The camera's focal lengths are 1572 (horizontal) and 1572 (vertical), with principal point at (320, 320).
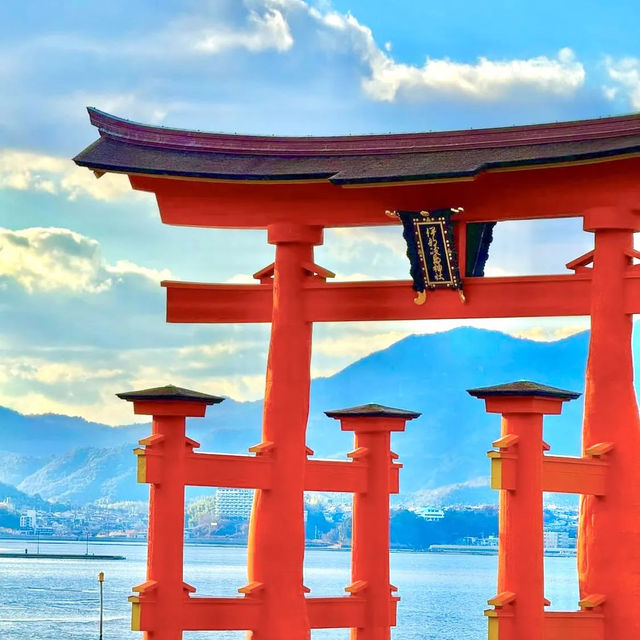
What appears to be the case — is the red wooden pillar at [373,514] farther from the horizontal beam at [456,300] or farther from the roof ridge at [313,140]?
the roof ridge at [313,140]

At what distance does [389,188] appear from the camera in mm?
18188

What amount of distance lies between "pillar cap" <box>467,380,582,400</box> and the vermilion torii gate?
1.08 meters

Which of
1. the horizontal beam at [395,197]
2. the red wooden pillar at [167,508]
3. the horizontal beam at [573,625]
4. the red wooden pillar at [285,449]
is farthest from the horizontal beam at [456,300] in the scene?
the horizontal beam at [573,625]

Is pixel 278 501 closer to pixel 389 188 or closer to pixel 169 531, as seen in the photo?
pixel 169 531

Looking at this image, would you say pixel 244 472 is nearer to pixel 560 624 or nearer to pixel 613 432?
pixel 560 624

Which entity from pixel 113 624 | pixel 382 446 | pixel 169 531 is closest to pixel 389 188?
pixel 382 446

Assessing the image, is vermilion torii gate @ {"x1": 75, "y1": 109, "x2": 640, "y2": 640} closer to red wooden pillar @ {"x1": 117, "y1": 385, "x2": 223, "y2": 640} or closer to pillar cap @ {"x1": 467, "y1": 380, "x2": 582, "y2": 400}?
pillar cap @ {"x1": 467, "y1": 380, "x2": 582, "y2": 400}

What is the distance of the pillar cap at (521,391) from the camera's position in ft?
51.8

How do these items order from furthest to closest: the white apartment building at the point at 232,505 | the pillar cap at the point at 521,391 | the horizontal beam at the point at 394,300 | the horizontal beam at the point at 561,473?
the white apartment building at the point at 232,505 → the horizontal beam at the point at 394,300 → the horizontal beam at the point at 561,473 → the pillar cap at the point at 521,391

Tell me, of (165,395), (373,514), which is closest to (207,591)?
(373,514)

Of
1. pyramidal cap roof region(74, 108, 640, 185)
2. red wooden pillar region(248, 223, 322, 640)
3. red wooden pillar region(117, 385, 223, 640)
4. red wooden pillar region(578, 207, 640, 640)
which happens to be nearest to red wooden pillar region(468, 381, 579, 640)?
red wooden pillar region(578, 207, 640, 640)

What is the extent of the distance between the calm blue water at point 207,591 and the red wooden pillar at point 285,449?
1773 inches

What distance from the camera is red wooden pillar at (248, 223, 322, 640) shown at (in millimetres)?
18000

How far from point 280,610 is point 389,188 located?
501cm
